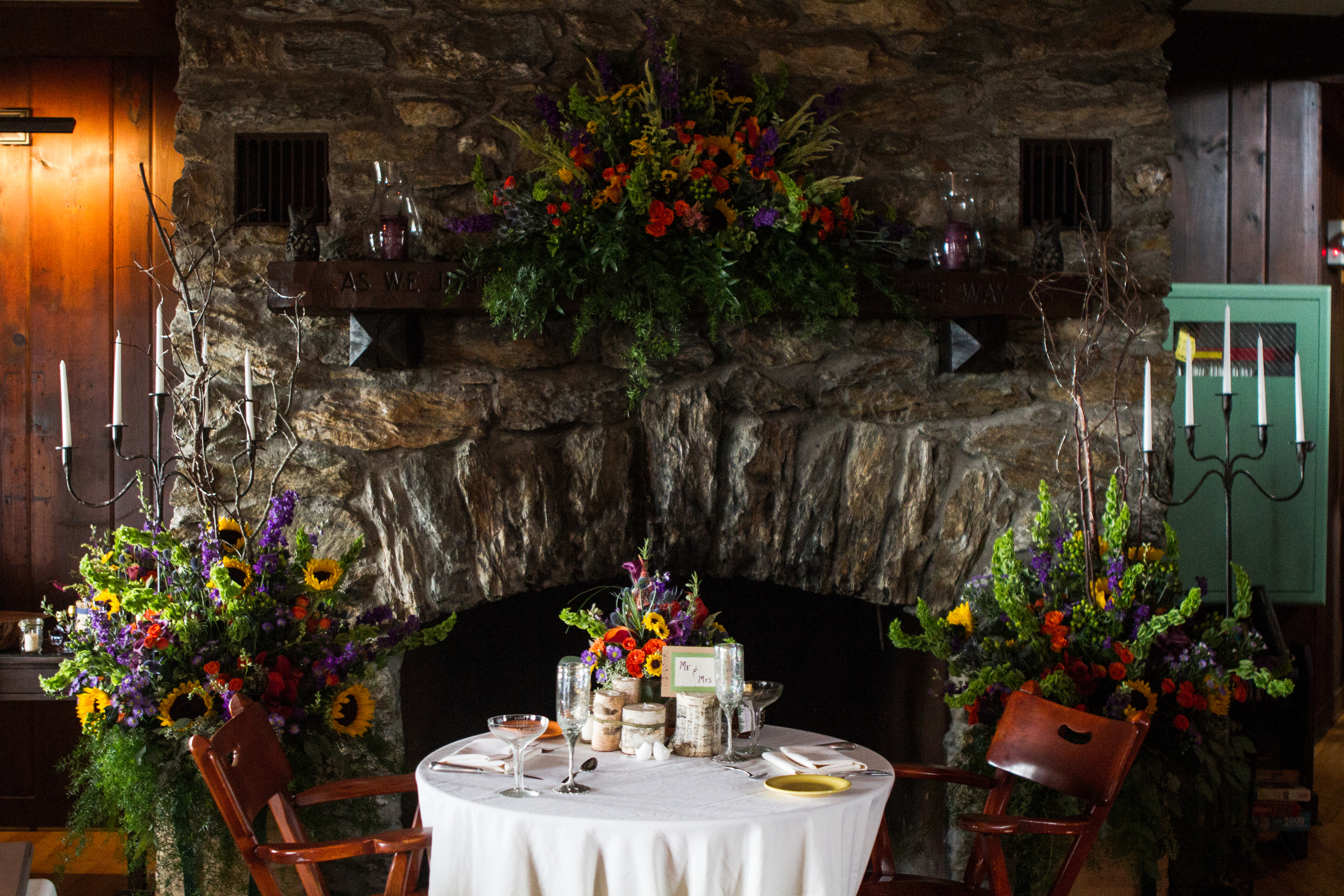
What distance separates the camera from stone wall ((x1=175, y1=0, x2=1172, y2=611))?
290 cm

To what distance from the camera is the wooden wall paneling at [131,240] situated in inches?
142

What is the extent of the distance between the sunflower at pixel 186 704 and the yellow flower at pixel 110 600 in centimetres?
26

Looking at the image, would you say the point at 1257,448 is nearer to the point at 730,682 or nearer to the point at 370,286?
the point at 730,682

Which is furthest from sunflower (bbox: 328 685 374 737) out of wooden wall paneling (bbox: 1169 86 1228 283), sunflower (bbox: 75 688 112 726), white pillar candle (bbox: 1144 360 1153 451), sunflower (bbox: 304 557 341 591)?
wooden wall paneling (bbox: 1169 86 1228 283)

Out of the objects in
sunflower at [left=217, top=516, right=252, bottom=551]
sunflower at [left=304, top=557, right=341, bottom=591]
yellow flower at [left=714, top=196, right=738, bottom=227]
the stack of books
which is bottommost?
the stack of books

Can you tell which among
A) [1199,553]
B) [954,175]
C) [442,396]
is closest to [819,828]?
[442,396]

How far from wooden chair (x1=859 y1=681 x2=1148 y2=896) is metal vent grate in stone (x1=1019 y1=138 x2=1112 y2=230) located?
4.80ft

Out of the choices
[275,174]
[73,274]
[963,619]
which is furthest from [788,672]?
[73,274]

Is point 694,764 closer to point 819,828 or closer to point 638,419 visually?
point 819,828

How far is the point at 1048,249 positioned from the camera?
3.00 meters

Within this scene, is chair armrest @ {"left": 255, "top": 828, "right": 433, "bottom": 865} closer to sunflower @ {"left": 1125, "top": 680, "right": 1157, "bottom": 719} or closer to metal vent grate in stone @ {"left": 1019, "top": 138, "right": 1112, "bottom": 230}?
sunflower @ {"left": 1125, "top": 680, "right": 1157, "bottom": 719}

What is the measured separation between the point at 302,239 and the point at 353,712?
121 centimetres

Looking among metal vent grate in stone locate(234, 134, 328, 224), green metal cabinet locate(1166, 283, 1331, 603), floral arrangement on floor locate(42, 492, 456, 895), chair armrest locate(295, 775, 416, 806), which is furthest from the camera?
green metal cabinet locate(1166, 283, 1331, 603)

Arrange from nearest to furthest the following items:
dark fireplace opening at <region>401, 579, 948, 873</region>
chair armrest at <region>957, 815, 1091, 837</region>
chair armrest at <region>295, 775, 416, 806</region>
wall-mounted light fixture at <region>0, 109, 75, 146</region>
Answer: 1. chair armrest at <region>957, 815, 1091, 837</region>
2. chair armrest at <region>295, 775, 416, 806</region>
3. dark fireplace opening at <region>401, 579, 948, 873</region>
4. wall-mounted light fixture at <region>0, 109, 75, 146</region>
